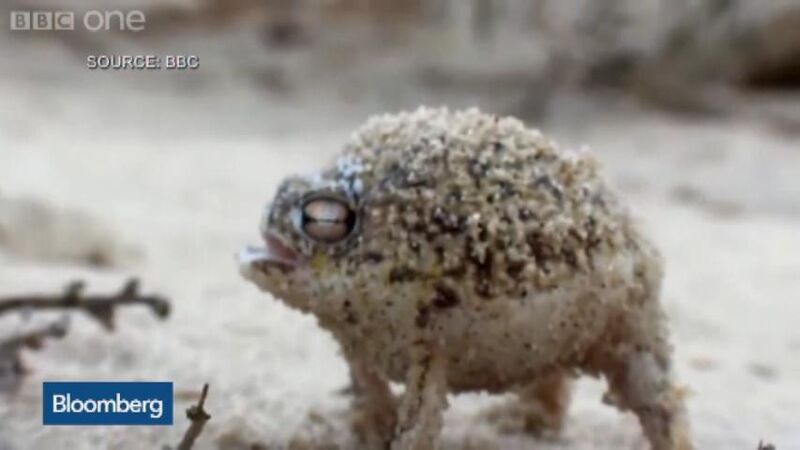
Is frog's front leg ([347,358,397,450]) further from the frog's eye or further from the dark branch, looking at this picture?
the dark branch

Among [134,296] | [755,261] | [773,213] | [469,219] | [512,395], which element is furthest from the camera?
[773,213]

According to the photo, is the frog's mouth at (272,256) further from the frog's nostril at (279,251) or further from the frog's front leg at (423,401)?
the frog's front leg at (423,401)

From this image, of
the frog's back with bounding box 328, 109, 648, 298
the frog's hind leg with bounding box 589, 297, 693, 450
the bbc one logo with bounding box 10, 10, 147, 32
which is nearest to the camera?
the frog's back with bounding box 328, 109, 648, 298

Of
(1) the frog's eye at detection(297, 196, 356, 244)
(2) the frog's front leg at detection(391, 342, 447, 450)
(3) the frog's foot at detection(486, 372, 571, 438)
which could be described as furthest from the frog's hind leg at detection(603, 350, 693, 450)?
(1) the frog's eye at detection(297, 196, 356, 244)

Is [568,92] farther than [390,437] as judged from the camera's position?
Yes

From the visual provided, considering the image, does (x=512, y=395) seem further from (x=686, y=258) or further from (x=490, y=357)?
(x=686, y=258)

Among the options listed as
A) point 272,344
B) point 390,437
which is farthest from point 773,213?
point 390,437
